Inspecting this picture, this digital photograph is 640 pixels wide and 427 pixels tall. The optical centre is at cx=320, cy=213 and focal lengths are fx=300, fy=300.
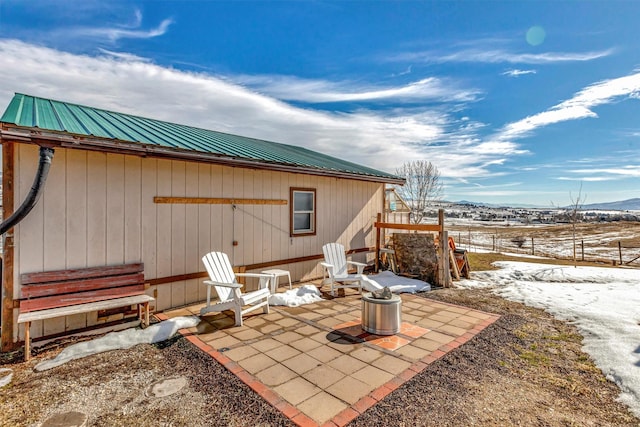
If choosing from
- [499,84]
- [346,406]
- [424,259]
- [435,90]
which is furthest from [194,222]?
[499,84]

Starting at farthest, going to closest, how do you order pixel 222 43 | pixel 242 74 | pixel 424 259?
pixel 242 74, pixel 222 43, pixel 424 259

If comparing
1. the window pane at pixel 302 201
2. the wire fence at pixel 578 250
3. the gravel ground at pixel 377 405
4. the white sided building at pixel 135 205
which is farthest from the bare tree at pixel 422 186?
the gravel ground at pixel 377 405

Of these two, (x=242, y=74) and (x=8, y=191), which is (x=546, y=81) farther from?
(x=8, y=191)

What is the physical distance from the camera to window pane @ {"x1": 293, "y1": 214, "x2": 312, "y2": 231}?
6523 mm

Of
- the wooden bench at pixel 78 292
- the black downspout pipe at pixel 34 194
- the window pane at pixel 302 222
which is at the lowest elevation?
the wooden bench at pixel 78 292

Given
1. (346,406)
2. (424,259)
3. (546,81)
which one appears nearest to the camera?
(346,406)

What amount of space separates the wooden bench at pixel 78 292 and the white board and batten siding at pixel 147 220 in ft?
0.47

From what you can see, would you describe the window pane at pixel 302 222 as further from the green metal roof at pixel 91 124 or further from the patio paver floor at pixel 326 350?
the patio paver floor at pixel 326 350

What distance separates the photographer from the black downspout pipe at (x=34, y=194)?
10.2 feet

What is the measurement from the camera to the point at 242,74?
8.68m

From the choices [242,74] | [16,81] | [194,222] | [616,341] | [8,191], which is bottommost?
[616,341]

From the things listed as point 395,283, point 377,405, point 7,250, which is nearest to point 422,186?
point 395,283

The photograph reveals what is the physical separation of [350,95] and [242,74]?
12.7 ft

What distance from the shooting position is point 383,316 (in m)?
3.69
